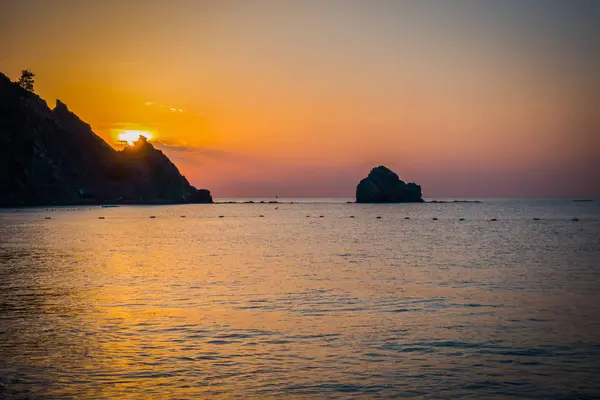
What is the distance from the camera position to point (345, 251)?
61.9 m

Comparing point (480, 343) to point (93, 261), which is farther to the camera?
point (93, 261)

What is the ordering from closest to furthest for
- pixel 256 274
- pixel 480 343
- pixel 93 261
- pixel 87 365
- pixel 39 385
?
pixel 39 385
pixel 87 365
pixel 480 343
pixel 256 274
pixel 93 261

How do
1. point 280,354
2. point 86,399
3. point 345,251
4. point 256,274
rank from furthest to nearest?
point 345,251
point 256,274
point 280,354
point 86,399

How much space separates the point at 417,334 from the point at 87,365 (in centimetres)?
1216

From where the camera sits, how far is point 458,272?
139 ft

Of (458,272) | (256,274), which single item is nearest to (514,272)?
(458,272)

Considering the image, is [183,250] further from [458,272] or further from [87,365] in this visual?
[87,365]

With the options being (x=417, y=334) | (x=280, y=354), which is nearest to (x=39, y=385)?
(x=280, y=354)

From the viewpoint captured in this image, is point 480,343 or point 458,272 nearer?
point 480,343

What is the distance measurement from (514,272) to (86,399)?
121ft

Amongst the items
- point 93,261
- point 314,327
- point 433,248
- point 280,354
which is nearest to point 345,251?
point 433,248

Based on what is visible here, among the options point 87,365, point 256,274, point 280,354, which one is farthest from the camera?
point 256,274

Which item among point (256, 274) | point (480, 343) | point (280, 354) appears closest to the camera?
point (280, 354)

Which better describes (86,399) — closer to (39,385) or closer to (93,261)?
(39,385)
